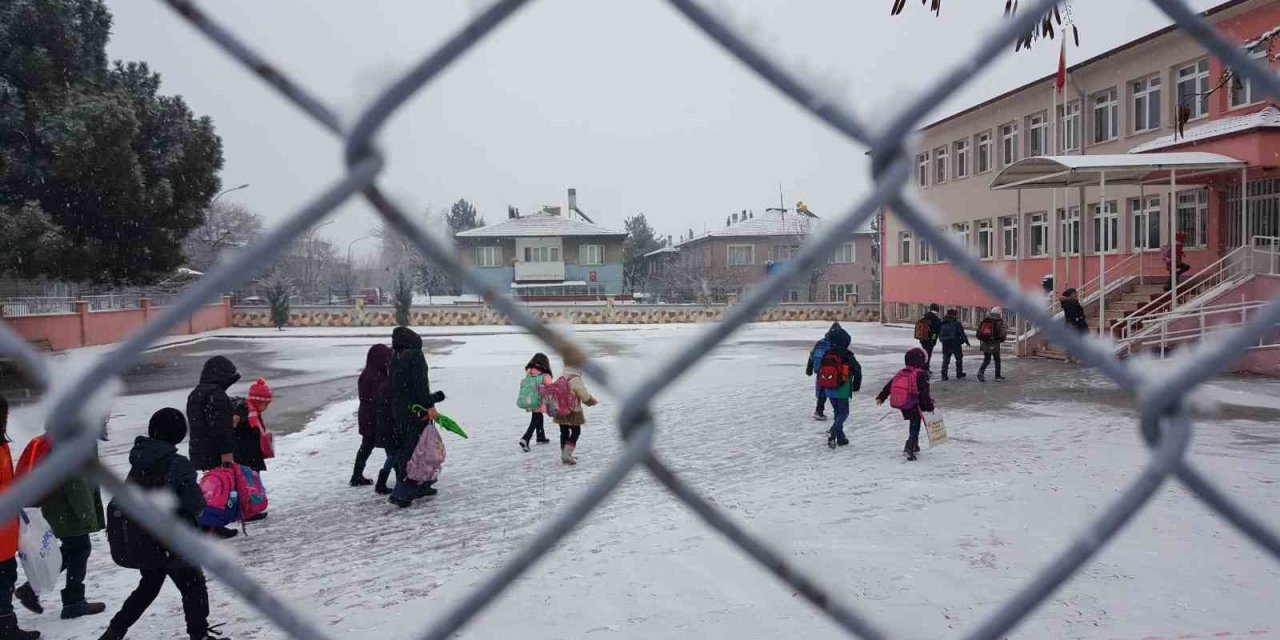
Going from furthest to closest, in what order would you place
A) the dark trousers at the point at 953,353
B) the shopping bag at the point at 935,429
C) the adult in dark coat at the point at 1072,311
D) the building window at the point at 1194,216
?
the building window at the point at 1194,216, the adult in dark coat at the point at 1072,311, the dark trousers at the point at 953,353, the shopping bag at the point at 935,429

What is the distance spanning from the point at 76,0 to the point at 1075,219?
2469 centimetres

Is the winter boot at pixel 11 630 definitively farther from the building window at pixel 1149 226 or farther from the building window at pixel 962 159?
the building window at pixel 962 159

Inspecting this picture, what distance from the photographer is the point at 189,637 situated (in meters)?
4.58

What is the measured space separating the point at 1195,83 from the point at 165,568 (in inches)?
879

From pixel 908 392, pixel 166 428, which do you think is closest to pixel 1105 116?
pixel 908 392

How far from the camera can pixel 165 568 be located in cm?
432

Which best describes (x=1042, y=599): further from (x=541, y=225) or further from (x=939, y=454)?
(x=541, y=225)

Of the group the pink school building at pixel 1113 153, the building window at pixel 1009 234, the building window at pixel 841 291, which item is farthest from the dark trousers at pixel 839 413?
the building window at pixel 841 291

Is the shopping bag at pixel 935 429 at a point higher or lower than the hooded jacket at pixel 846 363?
lower

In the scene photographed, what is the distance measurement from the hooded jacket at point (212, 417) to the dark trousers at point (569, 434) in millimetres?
3270

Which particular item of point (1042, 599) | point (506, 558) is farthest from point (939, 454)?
point (1042, 599)

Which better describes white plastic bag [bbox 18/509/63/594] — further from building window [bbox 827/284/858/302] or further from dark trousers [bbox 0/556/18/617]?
building window [bbox 827/284/858/302]

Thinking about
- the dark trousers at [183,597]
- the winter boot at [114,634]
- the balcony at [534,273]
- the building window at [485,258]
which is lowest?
the winter boot at [114,634]

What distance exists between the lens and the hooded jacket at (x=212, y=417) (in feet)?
19.8
